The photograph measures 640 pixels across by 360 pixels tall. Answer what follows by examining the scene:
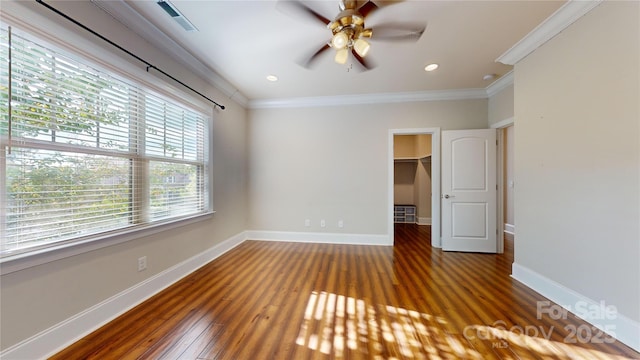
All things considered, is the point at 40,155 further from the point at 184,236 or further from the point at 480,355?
the point at 480,355

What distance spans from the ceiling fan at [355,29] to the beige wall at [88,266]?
159cm

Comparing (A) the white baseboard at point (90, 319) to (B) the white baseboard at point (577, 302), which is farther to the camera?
(B) the white baseboard at point (577, 302)

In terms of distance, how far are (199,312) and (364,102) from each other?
148 inches

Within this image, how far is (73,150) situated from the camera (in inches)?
64.6

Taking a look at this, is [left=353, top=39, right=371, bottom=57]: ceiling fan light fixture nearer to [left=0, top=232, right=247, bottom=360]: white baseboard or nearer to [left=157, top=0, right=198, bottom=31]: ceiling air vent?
[left=157, top=0, right=198, bottom=31]: ceiling air vent

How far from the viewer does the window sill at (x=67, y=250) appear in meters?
1.31

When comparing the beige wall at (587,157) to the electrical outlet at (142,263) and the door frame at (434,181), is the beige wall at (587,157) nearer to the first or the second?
the door frame at (434,181)

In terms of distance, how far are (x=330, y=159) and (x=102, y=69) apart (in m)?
3.07

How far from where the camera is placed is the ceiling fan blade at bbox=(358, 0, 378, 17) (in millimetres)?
1646

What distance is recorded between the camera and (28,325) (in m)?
1.38

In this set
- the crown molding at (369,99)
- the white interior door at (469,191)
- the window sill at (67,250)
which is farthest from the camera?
the crown molding at (369,99)

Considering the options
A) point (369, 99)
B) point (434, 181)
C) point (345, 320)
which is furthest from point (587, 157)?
point (369, 99)

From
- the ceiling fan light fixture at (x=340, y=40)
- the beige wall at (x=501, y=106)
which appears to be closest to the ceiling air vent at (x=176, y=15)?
the ceiling fan light fixture at (x=340, y=40)

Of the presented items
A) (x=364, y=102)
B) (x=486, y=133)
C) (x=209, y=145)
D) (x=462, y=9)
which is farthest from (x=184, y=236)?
(x=486, y=133)
